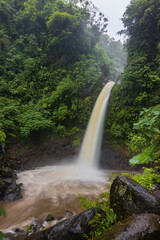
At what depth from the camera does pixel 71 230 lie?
2457 millimetres

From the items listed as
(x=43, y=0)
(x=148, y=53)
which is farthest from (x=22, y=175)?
(x=43, y=0)

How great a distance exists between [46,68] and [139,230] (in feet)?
45.4

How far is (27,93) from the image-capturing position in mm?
11148

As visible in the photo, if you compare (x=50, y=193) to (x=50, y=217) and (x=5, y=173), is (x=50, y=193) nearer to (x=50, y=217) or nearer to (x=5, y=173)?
(x=50, y=217)

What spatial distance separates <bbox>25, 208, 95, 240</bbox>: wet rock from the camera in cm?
241

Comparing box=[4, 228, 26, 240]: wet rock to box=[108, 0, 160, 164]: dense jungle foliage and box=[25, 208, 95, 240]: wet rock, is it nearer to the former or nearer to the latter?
box=[25, 208, 95, 240]: wet rock

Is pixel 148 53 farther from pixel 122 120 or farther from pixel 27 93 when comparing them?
pixel 27 93

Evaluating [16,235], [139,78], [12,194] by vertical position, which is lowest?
[16,235]

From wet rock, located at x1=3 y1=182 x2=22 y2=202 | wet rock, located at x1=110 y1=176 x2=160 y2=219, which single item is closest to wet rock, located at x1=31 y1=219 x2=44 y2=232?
wet rock, located at x1=3 y1=182 x2=22 y2=202

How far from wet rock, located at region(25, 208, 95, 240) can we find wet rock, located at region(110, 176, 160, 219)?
1.97 feet

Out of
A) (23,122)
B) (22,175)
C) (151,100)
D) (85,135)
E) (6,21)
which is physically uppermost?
(6,21)

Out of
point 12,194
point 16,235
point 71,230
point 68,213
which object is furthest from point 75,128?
point 71,230

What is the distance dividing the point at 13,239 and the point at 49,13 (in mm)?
18784

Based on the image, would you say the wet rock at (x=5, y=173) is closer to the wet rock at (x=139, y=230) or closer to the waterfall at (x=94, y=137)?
the wet rock at (x=139, y=230)
